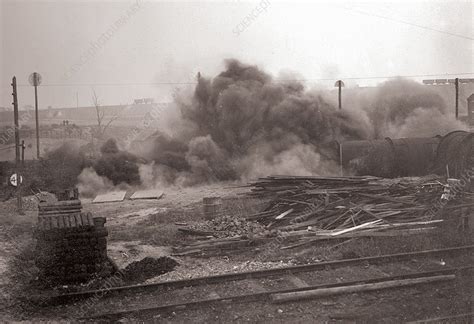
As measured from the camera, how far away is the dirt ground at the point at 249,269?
7.60 meters

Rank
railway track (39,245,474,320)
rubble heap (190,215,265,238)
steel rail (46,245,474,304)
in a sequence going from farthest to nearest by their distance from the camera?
1. rubble heap (190,215,265,238)
2. steel rail (46,245,474,304)
3. railway track (39,245,474,320)

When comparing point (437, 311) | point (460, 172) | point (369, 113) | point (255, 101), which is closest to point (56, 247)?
point (437, 311)

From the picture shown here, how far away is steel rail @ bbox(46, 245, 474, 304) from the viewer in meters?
8.35

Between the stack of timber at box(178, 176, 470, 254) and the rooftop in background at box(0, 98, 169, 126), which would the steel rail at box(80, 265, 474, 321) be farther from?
the rooftop in background at box(0, 98, 169, 126)

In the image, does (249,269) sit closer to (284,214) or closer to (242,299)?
(242,299)

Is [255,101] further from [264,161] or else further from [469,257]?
[469,257]

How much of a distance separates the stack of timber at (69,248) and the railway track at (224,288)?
78cm

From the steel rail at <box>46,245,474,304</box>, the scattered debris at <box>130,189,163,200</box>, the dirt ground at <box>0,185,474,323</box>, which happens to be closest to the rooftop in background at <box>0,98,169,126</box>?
the scattered debris at <box>130,189,163,200</box>

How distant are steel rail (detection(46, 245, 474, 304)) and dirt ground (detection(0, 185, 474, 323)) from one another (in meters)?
0.21

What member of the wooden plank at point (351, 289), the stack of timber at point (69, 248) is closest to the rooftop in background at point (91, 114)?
the stack of timber at point (69, 248)

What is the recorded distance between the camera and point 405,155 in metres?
22.5

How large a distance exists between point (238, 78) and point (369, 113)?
1015 centimetres

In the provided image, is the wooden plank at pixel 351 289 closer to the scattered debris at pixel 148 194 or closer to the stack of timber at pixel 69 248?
the stack of timber at pixel 69 248


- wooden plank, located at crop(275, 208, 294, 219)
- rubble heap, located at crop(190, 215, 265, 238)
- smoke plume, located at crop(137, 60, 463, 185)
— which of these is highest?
smoke plume, located at crop(137, 60, 463, 185)
